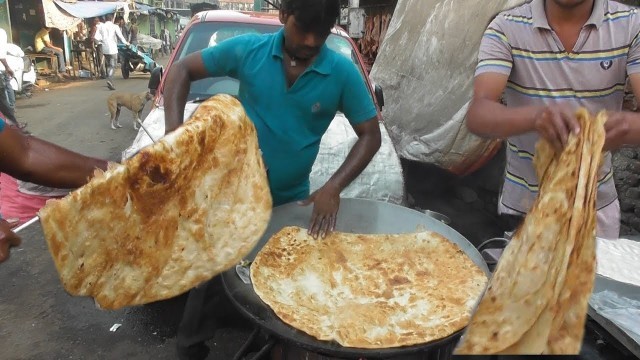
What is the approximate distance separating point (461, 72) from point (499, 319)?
3.75 metres

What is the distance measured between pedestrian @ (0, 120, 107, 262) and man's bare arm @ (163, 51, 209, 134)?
1.82 feet

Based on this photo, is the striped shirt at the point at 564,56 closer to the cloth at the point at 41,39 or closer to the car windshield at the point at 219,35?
the car windshield at the point at 219,35

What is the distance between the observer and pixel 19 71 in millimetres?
12297

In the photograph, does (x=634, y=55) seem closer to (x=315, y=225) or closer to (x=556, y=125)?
(x=556, y=125)

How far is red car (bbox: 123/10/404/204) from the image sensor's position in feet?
11.7

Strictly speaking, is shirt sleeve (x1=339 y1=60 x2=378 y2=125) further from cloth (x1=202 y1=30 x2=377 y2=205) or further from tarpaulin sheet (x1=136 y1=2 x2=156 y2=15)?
Result: tarpaulin sheet (x1=136 y1=2 x2=156 y2=15)

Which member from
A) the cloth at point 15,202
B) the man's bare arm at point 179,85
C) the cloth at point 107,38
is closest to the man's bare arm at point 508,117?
the man's bare arm at point 179,85

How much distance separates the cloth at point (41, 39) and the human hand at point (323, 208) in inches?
734

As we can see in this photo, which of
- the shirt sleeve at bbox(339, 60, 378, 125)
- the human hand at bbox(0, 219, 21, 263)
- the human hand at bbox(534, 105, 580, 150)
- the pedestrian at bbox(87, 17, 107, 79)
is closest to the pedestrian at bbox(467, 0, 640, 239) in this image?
the human hand at bbox(534, 105, 580, 150)

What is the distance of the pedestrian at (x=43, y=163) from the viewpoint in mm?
1664

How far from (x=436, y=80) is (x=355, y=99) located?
3027 mm

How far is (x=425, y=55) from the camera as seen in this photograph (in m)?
Answer: 5.48

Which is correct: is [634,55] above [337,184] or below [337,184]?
above

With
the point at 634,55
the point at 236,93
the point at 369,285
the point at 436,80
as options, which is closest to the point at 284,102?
the point at 369,285
